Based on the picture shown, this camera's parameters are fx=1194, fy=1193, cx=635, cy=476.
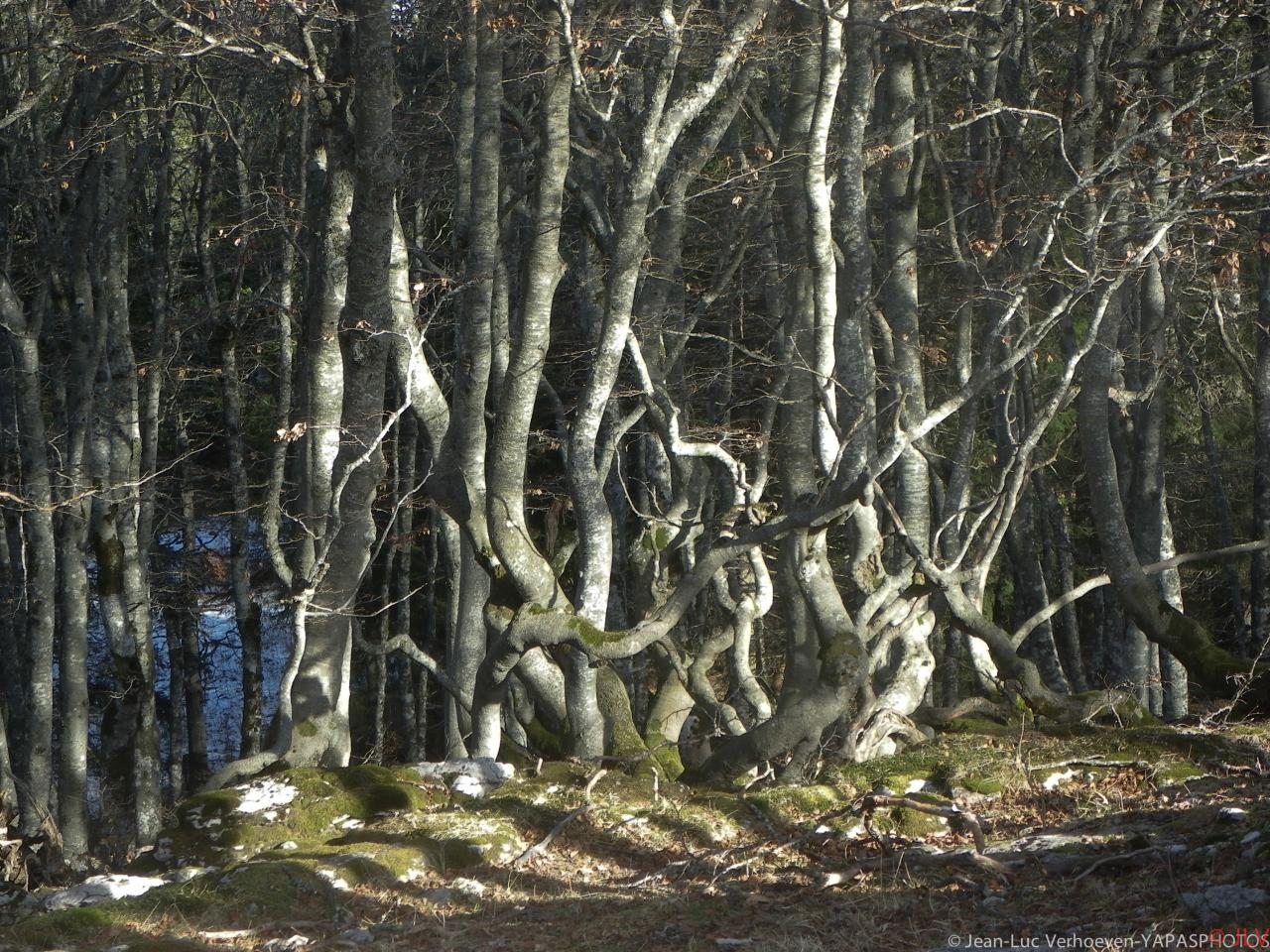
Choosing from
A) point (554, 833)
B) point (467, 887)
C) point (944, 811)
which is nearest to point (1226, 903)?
point (944, 811)

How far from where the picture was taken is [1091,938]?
450 centimetres

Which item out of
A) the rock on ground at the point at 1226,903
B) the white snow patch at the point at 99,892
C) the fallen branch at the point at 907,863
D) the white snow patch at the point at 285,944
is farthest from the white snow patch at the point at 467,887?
the rock on ground at the point at 1226,903

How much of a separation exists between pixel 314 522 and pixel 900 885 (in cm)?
528

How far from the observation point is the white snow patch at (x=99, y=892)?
6.64 meters

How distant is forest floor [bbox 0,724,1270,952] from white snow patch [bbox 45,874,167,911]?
0.16 m

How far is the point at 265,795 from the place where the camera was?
786 cm

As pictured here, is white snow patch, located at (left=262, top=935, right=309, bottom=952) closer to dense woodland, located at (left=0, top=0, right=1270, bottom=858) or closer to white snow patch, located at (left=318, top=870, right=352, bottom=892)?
white snow patch, located at (left=318, top=870, right=352, bottom=892)

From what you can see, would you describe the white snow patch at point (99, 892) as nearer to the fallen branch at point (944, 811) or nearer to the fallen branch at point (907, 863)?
the fallen branch at point (907, 863)

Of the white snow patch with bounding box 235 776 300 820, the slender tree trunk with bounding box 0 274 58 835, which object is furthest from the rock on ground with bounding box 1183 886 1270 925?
the slender tree trunk with bounding box 0 274 58 835

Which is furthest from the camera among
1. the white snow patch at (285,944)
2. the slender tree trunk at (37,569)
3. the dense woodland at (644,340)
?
the slender tree trunk at (37,569)

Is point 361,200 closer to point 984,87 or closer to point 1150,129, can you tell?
point 1150,129

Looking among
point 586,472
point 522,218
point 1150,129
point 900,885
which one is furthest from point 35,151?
point 900,885

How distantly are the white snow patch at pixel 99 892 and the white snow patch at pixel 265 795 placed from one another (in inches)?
31.0

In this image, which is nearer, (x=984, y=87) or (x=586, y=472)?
(x=586, y=472)
